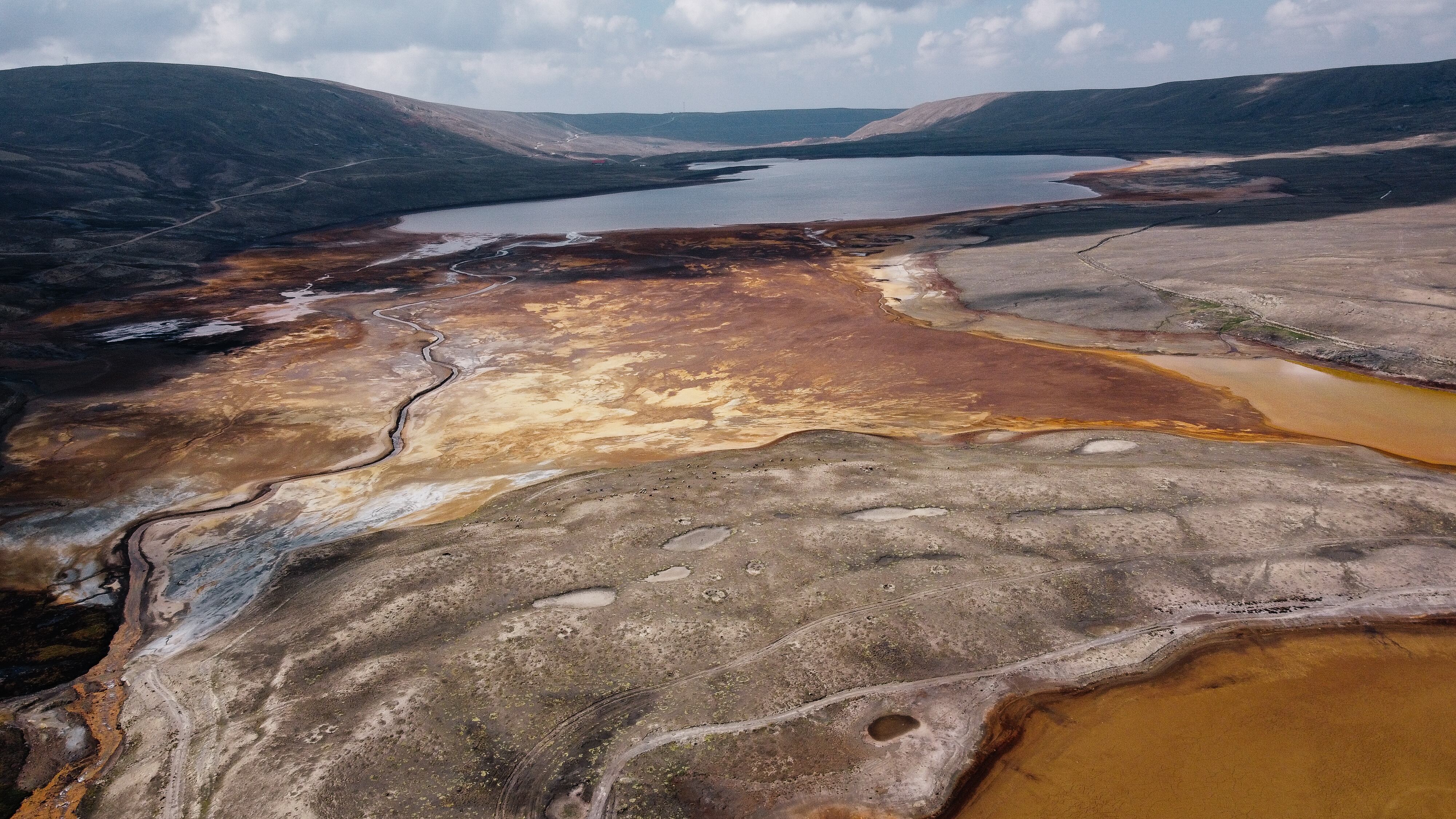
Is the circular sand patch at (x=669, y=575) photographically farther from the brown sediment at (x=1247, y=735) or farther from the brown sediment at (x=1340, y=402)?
the brown sediment at (x=1340, y=402)

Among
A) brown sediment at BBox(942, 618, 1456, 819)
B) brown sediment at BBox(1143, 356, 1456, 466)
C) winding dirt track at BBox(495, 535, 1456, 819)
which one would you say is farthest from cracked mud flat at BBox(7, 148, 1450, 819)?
brown sediment at BBox(1143, 356, 1456, 466)

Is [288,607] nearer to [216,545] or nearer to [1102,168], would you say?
[216,545]

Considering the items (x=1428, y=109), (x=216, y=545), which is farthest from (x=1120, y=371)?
(x=1428, y=109)

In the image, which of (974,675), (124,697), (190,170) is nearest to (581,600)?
(974,675)

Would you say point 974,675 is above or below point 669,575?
below

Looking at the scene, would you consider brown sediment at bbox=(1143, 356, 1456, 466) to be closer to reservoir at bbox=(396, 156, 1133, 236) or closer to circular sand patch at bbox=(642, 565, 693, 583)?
circular sand patch at bbox=(642, 565, 693, 583)

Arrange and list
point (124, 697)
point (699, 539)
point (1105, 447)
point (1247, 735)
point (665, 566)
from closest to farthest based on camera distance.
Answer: point (1247, 735)
point (124, 697)
point (665, 566)
point (699, 539)
point (1105, 447)

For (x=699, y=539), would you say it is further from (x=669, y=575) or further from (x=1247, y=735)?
(x=1247, y=735)
